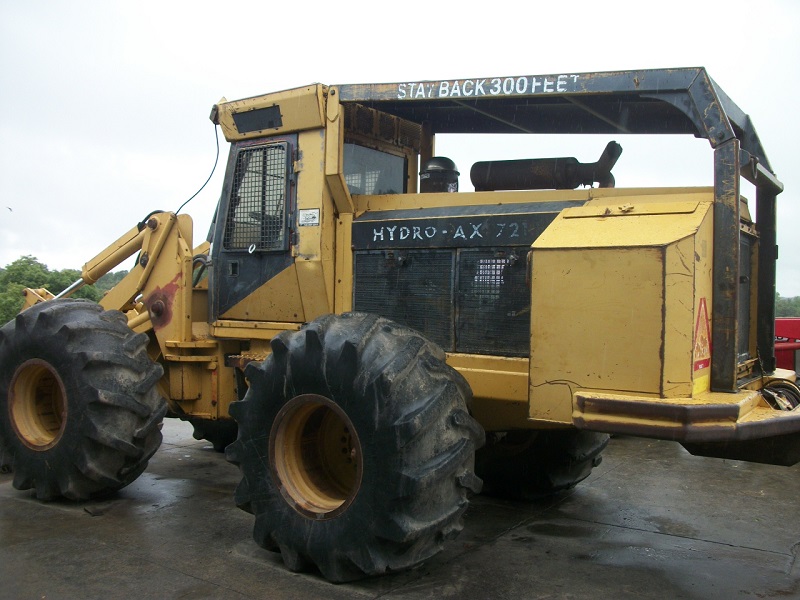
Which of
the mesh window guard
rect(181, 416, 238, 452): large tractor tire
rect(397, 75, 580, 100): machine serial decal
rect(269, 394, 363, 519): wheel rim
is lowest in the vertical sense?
rect(181, 416, 238, 452): large tractor tire

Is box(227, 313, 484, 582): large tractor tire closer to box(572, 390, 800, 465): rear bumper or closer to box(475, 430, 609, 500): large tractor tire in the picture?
box(572, 390, 800, 465): rear bumper

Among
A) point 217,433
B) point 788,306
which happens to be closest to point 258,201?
point 217,433

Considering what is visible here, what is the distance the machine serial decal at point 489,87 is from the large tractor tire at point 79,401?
267 centimetres

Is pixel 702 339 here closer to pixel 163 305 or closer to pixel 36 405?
pixel 163 305

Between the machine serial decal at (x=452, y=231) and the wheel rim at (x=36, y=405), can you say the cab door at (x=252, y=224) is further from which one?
the wheel rim at (x=36, y=405)

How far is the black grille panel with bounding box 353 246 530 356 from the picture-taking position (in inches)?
180

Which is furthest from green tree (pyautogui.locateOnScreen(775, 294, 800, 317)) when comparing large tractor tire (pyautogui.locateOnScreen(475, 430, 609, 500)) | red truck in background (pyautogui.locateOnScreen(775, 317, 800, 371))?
large tractor tire (pyautogui.locateOnScreen(475, 430, 609, 500))

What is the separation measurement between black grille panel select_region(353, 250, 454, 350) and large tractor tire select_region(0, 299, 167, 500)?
169cm

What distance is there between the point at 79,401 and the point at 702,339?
401 centimetres

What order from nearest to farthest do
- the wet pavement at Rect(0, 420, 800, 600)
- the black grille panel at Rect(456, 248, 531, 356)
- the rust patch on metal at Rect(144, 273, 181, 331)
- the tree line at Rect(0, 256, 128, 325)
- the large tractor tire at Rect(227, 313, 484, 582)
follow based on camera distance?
1. the large tractor tire at Rect(227, 313, 484, 582)
2. the wet pavement at Rect(0, 420, 800, 600)
3. the black grille panel at Rect(456, 248, 531, 356)
4. the rust patch on metal at Rect(144, 273, 181, 331)
5. the tree line at Rect(0, 256, 128, 325)

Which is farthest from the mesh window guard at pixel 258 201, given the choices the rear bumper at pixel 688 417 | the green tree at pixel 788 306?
the green tree at pixel 788 306

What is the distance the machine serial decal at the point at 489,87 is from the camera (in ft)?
14.1

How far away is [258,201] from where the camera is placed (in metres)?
5.68

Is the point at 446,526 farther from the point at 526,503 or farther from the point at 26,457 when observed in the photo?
the point at 26,457
